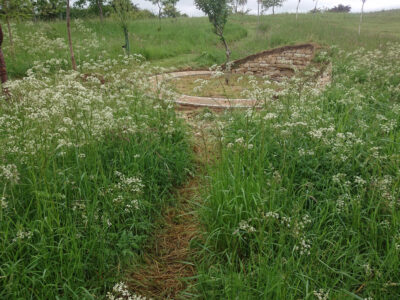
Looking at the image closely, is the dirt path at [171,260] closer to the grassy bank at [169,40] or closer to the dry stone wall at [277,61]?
the grassy bank at [169,40]

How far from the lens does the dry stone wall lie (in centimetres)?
1076

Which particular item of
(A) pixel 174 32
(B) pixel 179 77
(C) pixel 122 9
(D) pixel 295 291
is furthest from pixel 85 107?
(A) pixel 174 32

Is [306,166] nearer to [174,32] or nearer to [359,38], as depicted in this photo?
[359,38]

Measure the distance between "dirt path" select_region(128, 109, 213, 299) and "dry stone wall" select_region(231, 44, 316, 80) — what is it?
8265 millimetres

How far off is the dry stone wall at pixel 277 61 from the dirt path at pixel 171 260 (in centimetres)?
826

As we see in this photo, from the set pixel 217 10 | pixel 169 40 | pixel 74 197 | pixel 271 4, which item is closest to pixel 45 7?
pixel 217 10

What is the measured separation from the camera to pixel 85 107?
3.33 m

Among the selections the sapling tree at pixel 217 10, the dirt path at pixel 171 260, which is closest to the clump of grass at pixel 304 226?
the dirt path at pixel 171 260

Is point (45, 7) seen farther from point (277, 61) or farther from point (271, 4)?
point (271, 4)

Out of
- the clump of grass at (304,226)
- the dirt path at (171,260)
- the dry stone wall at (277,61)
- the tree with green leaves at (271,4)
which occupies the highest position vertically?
the tree with green leaves at (271,4)

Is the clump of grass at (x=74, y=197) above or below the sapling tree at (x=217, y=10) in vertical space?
below

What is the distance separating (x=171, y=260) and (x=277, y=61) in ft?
32.7

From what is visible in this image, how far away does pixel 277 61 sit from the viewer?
11.1 meters

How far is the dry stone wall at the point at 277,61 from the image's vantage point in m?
10.8
